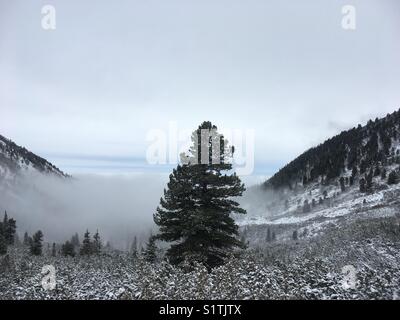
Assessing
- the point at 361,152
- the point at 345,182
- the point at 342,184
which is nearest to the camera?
the point at 342,184

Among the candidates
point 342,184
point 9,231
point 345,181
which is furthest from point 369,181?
point 9,231

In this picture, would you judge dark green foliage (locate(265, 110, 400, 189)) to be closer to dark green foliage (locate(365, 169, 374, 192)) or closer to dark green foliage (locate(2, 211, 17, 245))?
dark green foliage (locate(365, 169, 374, 192))

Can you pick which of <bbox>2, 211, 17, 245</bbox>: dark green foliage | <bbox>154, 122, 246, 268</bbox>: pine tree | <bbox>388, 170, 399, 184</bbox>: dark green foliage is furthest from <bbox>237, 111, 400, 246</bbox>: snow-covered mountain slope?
<bbox>154, 122, 246, 268</bbox>: pine tree

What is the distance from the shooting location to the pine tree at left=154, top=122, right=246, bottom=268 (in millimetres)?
21297

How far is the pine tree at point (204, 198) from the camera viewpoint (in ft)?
69.9

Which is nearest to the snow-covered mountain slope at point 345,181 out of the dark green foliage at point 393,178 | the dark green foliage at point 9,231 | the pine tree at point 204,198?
the dark green foliage at point 393,178

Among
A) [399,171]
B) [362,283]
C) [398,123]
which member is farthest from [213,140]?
[398,123]

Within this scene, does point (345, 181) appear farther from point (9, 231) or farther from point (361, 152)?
point (9, 231)

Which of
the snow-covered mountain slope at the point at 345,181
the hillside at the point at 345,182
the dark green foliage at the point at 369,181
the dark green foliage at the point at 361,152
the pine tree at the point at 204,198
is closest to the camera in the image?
the pine tree at the point at 204,198

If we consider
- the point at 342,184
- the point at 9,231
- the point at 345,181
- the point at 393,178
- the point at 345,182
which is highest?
the point at 345,181

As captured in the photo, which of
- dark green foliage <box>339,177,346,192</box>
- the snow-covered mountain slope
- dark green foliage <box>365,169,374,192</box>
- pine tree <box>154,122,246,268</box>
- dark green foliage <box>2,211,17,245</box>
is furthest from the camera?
dark green foliage <box>339,177,346,192</box>

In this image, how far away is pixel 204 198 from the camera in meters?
21.6

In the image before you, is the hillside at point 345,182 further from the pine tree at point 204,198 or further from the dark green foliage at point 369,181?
the pine tree at point 204,198
